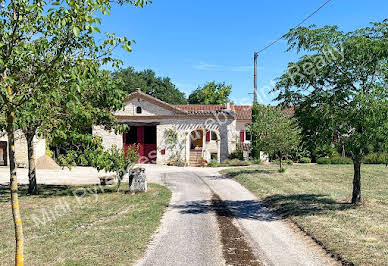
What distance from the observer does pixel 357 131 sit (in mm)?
9812

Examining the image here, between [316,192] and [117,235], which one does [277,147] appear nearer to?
[316,192]

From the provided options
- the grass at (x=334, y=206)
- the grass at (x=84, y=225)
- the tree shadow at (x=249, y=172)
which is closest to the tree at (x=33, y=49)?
the grass at (x=84, y=225)

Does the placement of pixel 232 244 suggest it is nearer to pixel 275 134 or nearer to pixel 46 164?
pixel 275 134

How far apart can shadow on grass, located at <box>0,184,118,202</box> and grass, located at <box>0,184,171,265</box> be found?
39 mm

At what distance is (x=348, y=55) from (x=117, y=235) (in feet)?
27.6

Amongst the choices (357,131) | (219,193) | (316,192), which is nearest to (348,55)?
(357,131)

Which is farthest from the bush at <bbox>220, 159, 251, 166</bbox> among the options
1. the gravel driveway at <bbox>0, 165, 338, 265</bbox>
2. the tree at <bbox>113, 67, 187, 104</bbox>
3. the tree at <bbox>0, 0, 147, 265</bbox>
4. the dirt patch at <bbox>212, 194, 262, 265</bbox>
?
the tree at <bbox>113, 67, 187, 104</bbox>

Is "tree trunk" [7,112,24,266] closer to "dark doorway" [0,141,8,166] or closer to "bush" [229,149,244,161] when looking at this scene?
→ "bush" [229,149,244,161]

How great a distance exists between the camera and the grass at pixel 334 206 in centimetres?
734

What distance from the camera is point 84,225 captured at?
378 inches

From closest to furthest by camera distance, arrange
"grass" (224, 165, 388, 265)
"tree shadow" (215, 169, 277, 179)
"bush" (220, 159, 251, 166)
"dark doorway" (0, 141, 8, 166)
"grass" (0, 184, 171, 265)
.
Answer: "grass" (0, 184, 171, 265) < "grass" (224, 165, 388, 265) < "tree shadow" (215, 169, 277, 179) < "dark doorway" (0, 141, 8, 166) < "bush" (220, 159, 251, 166)

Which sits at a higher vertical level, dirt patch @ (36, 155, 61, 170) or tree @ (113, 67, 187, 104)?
tree @ (113, 67, 187, 104)

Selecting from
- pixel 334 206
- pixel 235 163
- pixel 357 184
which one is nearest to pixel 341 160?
pixel 235 163

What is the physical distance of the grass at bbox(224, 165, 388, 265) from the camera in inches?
289
